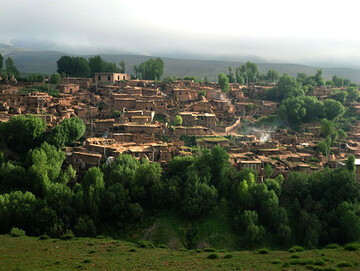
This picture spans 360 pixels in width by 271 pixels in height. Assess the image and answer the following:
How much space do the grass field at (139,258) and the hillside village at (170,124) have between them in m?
12.3

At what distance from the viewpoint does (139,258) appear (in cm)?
1850

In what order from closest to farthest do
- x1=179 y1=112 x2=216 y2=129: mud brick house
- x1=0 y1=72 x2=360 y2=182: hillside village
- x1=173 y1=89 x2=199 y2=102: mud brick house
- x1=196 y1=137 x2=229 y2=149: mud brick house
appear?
x1=0 y1=72 x2=360 y2=182: hillside village < x1=196 y1=137 x2=229 y2=149: mud brick house < x1=179 y1=112 x2=216 y2=129: mud brick house < x1=173 y1=89 x2=199 y2=102: mud brick house

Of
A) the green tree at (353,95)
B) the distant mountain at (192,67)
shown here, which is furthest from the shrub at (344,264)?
the distant mountain at (192,67)

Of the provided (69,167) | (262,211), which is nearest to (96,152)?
(69,167)

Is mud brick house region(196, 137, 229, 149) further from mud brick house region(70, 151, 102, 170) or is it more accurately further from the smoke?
mud brick house region(70, 151, 102, 170)

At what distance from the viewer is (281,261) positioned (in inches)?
678

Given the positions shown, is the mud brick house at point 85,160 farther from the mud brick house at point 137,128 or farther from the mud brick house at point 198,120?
the mud brick house at point 198,120

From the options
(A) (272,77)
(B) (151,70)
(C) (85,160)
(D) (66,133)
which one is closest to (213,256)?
(C) (85,160)

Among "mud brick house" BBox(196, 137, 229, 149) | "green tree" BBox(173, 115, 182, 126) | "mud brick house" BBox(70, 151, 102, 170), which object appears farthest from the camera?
"green tree" BBox(173, 115, 182, 126)

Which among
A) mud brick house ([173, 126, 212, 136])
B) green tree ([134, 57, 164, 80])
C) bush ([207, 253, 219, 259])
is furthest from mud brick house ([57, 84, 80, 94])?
bush ([207, 253, 219, 259])

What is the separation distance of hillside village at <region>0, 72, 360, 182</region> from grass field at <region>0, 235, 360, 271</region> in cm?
1227

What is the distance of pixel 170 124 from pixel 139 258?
26367 millimetres

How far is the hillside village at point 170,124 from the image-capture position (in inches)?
1342

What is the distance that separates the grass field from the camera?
54.4 feet
